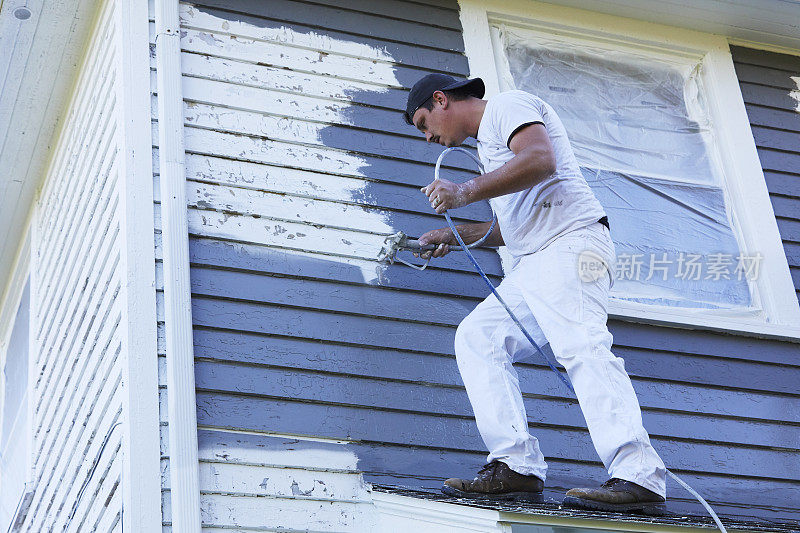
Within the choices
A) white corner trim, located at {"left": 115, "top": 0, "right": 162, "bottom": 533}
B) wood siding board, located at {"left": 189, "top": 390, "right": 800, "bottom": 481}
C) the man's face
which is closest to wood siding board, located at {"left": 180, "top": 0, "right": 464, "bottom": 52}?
white corner trim, located at {"left": 115, "top": 0, "right": 162, "bottom": 533}

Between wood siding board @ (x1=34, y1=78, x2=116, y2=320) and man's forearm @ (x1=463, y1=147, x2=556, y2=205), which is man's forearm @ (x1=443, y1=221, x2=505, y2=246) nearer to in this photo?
man's forearm @ (x1=463, y1=147, x2=556, y2=205)

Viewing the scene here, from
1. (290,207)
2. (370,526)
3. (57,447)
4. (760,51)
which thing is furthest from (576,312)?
(760,51)

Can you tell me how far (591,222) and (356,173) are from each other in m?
1.40

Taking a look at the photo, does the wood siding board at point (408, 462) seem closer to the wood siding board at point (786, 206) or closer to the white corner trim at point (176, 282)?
the white corner trim at point (176, 282)

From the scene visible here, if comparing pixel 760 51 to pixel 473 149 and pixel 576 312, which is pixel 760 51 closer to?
pixel 473 149

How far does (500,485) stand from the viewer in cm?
339

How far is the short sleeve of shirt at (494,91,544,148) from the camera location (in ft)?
11.7

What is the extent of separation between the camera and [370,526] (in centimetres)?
385

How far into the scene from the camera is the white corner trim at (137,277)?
3611 millimetres

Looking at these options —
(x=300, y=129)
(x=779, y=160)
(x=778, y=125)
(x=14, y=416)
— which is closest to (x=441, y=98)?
(x=300, y=129)

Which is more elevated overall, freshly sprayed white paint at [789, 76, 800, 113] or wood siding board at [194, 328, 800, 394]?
freshly sprayed white paint at [789, 76, 800, 113]

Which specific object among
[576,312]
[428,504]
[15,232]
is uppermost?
[15,232]

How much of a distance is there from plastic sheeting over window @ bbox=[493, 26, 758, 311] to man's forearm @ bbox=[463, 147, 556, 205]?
1.73 metres

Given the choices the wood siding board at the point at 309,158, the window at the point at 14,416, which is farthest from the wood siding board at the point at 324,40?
the window at the point at 14,416
